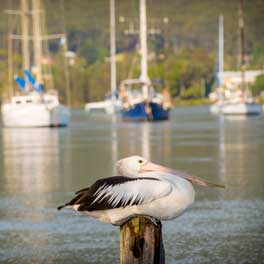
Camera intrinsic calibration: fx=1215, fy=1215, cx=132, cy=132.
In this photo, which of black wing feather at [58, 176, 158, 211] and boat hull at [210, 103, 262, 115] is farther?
boat hull at [210, 103, 262, 115]

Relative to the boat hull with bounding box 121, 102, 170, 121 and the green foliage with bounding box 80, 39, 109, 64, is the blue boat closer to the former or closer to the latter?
the boat hull with bounding box 121, 102, 170, 121

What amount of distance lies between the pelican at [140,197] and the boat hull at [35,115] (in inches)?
1356

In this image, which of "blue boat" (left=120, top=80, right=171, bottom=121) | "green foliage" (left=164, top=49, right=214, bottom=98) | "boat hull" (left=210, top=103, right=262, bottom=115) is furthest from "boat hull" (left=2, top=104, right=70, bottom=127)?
"green foliage" (left=164, top=49, right=214, bottom=98)

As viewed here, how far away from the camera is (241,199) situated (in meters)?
14.1

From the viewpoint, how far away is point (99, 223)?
1188 cm

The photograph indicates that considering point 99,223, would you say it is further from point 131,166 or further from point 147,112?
point 147,112

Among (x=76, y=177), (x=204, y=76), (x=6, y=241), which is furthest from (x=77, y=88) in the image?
(x=6, y=241)

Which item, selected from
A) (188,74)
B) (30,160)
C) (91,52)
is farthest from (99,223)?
(91,52)

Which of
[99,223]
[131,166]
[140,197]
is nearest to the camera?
[140,197]

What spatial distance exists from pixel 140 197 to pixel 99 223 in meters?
4.93

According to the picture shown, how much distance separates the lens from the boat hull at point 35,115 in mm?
41750

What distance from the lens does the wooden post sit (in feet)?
22.2

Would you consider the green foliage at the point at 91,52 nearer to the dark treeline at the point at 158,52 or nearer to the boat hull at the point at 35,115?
the dark treeline at the point at 158,52

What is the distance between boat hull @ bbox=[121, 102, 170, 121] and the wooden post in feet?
143
